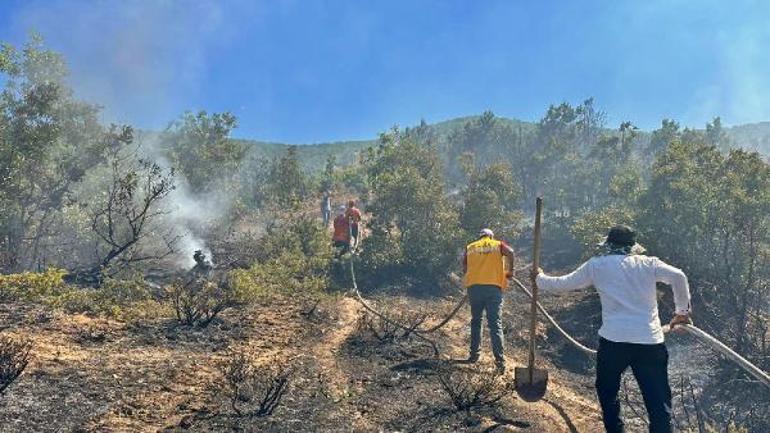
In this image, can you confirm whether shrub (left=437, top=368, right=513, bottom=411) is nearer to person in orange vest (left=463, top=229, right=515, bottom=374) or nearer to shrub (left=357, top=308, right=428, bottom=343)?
person in orange vest (left=463, top=229, right=515, bottom=374)

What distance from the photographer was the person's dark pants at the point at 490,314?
24.9 feet

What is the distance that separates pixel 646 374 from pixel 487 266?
11.2ft

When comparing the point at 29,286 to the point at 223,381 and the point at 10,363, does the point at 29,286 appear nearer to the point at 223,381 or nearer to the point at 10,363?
the point at 10,363

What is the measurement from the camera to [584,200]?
95.5ft

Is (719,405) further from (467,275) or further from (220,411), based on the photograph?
(220,411)

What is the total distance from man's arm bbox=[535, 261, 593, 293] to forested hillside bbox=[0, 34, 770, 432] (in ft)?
4.86

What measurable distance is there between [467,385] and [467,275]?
217cm

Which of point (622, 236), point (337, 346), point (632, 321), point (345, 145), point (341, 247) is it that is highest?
point (345, 145)

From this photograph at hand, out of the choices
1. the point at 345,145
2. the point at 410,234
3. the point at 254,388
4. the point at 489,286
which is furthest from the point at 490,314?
the point at 345,145

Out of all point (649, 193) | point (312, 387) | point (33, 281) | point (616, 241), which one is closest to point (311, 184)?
point (649, 193)

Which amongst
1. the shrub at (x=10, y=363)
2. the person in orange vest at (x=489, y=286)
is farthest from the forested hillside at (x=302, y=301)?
the person in orange vest at (x=489, y=286)

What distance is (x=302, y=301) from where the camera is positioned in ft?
36.0

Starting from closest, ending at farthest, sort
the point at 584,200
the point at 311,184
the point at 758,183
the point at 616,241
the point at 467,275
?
the point at 616,241 < the point at 467,275 < the point at 758,183 < the point at 584,200 < the point at 311,184

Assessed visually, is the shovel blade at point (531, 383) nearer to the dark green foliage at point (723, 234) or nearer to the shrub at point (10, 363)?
the dark green foliage at point (723, 234)
